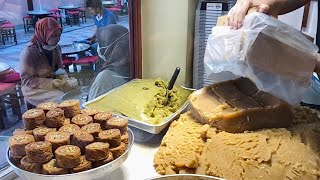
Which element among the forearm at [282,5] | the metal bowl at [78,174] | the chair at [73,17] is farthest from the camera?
the chair at [73,17]

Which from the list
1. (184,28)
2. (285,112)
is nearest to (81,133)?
(285,112)

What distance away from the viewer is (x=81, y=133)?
666mm

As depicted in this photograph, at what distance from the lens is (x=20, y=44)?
1086 millimetres

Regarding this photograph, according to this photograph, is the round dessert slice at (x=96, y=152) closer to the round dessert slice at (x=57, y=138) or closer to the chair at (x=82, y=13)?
the round dessert slice at (x=57, y=138)

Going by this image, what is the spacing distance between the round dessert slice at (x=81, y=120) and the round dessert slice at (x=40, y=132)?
0.19ft

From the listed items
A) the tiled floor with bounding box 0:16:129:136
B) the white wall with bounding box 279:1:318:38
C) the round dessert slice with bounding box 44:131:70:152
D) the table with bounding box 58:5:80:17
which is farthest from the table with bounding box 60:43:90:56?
the white wall with bounding box 279:1:318:38

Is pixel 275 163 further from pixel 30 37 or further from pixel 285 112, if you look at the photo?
pixel 30 37

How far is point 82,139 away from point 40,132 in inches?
4.0

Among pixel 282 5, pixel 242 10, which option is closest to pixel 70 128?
pixel 242 10

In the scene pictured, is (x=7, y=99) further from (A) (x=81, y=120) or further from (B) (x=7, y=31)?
(A) (x=81, y=120)

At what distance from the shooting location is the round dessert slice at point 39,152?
592 millimetres

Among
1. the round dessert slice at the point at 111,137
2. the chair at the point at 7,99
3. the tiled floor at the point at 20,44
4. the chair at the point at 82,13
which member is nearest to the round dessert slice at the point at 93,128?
the round dessert slice at the point at 111,137

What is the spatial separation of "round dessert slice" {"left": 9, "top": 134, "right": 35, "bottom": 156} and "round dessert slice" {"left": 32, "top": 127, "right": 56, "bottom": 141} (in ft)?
0.03

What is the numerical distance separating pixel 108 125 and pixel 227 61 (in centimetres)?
A: 35
